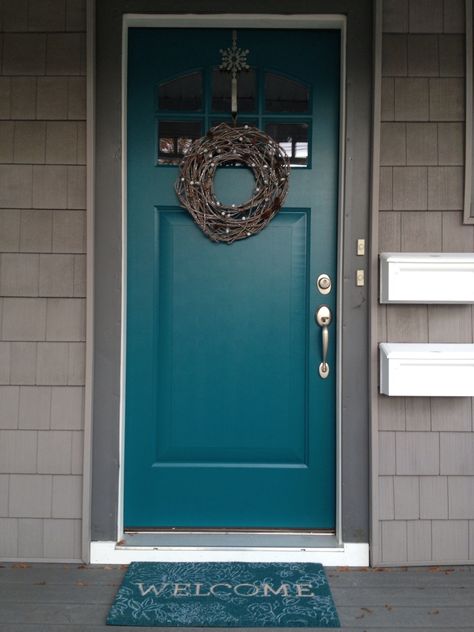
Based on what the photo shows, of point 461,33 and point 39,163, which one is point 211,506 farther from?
point 461,33

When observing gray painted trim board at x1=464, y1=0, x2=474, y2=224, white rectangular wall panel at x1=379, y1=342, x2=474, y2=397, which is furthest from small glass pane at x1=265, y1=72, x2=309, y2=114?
white rectangular wall panel at x1=379, y1=342, x2=474, y2=397

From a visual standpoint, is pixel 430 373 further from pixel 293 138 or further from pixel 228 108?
pixel 228 108

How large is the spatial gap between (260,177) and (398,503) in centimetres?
151

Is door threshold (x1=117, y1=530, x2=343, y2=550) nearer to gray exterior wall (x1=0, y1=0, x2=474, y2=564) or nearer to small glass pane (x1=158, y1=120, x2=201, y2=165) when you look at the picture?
gray exterior wall (x1=0, y1=0, x2=474, y2=564)

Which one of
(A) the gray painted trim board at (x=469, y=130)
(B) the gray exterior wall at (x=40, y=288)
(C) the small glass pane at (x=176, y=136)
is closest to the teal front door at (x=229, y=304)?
(C) the small glass pane at (x=176, y=136)

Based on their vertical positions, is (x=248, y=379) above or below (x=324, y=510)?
above

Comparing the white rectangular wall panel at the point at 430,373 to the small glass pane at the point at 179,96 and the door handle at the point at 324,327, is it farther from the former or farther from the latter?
the small glass pane at the point at 179,96

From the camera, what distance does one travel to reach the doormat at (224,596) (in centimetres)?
228

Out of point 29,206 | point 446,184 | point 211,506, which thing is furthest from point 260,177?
point 211,506

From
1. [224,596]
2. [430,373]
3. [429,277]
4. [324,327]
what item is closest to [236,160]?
[324,327]

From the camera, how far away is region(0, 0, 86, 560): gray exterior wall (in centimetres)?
272

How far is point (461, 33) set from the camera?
270 cm

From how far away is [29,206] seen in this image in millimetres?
2732

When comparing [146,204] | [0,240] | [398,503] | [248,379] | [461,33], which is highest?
[461,33]
